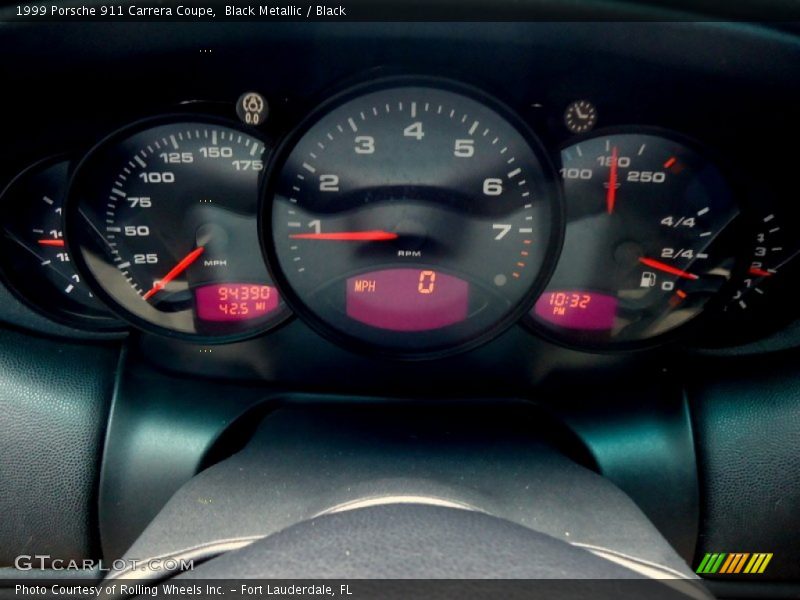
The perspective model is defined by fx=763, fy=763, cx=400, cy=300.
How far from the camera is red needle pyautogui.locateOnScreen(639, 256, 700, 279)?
1.95m

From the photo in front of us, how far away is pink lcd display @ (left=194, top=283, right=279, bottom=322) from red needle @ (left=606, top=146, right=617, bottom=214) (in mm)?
875

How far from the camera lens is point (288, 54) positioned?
1.73 m

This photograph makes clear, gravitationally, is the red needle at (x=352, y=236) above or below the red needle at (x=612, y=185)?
below

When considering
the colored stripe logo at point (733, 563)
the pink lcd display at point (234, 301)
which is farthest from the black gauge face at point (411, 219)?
the colored stripe logo at point (733, 563)

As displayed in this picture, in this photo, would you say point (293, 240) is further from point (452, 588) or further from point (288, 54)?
point (452, 588)

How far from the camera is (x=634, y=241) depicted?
1.94 metres

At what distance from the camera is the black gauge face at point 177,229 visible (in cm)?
185

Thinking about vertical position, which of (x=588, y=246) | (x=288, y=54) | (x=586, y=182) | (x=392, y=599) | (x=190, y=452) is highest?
(x=288, y=54)

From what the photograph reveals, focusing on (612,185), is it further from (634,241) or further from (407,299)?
(407,299)

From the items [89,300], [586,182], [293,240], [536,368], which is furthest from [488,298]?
[89,300]

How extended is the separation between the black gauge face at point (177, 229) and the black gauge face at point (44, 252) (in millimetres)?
72

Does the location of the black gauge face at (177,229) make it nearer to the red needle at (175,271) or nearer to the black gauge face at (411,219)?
the red needle at (175,271)

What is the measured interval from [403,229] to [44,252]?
3.15 ft

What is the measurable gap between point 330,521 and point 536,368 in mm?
906
